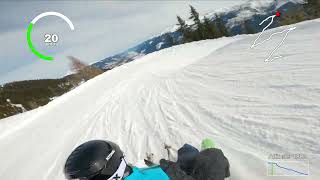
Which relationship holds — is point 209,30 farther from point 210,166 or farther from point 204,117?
point 210,166

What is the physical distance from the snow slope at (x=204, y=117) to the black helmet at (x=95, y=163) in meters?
2.89

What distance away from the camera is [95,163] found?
3.45 metres

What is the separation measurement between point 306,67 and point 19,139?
9938 millimetres

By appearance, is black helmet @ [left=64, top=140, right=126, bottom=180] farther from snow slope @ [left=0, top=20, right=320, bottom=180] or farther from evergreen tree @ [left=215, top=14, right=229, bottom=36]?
evergreen tree @ [left=215, top=14, right=229, bottom=36]

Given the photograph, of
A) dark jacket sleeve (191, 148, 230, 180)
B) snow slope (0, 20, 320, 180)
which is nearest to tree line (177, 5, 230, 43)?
snow slope (0, 20, 320, 180)

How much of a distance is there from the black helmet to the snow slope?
2892 mm

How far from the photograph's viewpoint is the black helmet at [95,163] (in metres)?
3.45

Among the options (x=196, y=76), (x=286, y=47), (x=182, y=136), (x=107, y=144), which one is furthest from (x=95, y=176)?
(x=286, y=47)

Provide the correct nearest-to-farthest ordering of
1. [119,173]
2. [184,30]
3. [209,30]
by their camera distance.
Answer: [119,173] < [209,30] < [184,30]

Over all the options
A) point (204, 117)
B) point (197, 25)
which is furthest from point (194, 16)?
point (204, 117)

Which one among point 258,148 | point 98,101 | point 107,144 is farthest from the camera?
point 98,101

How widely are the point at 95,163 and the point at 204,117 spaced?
251 inches

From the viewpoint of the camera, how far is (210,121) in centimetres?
912

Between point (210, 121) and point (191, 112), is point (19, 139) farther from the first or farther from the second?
point (210, 121)
